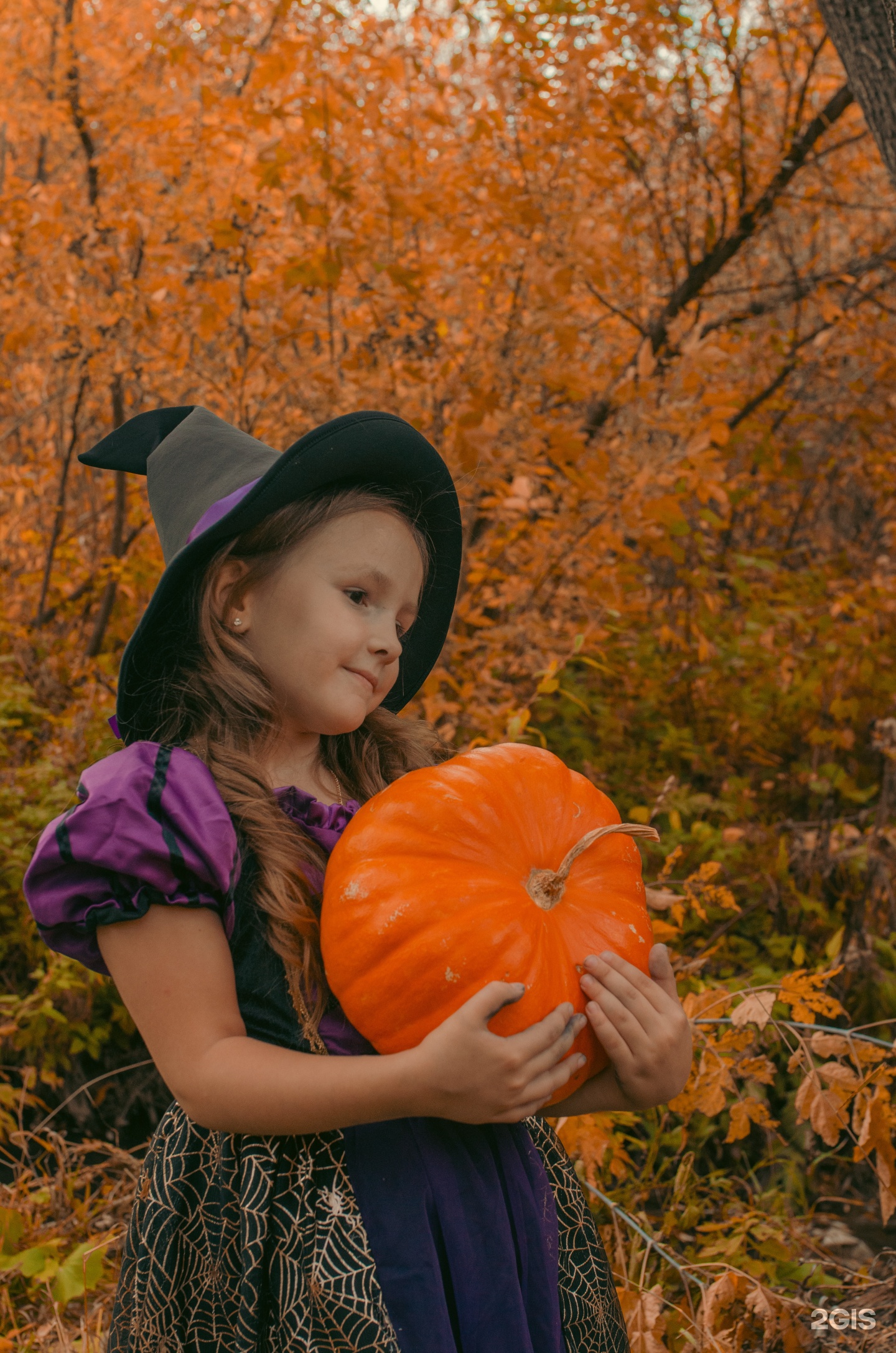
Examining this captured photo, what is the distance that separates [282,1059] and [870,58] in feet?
6.71

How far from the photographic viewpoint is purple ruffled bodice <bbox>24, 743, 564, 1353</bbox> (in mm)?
1076

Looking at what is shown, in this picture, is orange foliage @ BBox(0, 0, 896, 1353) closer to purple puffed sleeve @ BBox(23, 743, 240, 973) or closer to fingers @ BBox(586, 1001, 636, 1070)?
fingers @ BBox(586, 1001, 636, 1070)

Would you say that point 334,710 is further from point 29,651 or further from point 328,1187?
point 29,651

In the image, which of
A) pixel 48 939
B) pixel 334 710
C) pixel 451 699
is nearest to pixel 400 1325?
pixel 48 939

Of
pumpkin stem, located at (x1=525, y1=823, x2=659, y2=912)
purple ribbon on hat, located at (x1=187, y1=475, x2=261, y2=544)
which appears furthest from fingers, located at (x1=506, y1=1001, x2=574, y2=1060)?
purple ribbon on hat, located at (x1=187, y1=475, x2=261, y2=544)

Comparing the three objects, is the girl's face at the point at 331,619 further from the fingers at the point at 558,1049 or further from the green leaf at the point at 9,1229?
the green leaf at the point at 9,1229

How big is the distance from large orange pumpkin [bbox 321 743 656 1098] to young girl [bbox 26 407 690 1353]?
44 millimetres

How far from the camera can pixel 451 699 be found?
3.34m

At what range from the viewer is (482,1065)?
1.00 meters

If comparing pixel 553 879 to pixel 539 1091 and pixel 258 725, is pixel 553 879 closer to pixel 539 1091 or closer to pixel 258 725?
pixel 539 1091

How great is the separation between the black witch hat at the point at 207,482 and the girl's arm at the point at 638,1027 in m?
0.68

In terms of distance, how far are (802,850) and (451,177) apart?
8.34 ft

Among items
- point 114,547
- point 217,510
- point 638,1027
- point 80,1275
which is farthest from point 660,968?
point 114,547

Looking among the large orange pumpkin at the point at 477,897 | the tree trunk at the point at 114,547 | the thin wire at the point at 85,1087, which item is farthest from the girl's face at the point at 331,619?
the tree trunk at the point at 114,547
